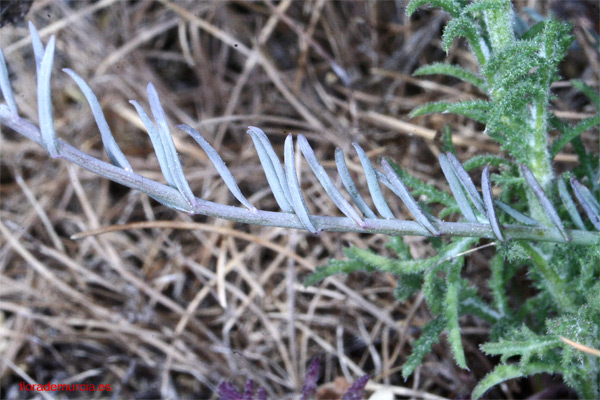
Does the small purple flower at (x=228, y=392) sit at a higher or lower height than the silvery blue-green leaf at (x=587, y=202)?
lower

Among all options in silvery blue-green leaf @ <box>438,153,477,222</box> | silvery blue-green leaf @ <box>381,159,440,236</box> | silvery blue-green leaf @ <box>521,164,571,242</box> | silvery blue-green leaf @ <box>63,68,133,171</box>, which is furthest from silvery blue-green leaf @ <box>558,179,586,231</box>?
silvery blue-green leaf @ <box>63,68,133,171</box>

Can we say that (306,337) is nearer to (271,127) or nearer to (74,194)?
(271,127)

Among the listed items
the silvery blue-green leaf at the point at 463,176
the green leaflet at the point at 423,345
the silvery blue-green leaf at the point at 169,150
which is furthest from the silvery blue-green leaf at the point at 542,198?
the silvery blue-green leaf at the point at 169,150

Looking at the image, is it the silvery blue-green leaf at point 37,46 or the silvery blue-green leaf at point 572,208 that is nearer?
the silvery blue-green leaf at point 37,46

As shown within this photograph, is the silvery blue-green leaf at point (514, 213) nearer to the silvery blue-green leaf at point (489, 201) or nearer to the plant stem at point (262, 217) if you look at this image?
the plant stem at point (262, 217)

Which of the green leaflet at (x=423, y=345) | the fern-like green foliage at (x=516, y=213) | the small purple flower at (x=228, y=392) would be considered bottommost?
the small purple flower at (x=228, y=392)

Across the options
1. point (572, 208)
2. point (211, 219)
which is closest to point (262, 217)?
point (572, 208)

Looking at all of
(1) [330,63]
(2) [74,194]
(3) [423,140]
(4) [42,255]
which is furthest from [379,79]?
(4) [42,255]
